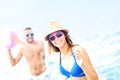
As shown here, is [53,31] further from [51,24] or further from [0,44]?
[0,44]

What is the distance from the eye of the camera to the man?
17.0 feet

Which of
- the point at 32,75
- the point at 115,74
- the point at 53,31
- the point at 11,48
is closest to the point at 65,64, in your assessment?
the point at 53,31

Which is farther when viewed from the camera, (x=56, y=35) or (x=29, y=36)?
(x=29, y=36)

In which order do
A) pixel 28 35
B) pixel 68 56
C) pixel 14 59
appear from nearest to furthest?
pixel 68 56
pixel 28 35
pixel 14 59

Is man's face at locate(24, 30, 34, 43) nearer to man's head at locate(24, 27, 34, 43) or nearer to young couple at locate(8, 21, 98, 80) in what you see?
man's head at locate(24, 27, 34, 43)

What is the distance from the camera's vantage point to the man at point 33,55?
17.0 feet

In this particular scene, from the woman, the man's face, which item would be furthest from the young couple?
the man's face

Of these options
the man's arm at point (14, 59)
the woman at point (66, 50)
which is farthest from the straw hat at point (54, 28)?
the man's arm at point (14, 59)

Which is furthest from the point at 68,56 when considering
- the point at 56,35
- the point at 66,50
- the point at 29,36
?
the point at 29,36

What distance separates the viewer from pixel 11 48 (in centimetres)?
497

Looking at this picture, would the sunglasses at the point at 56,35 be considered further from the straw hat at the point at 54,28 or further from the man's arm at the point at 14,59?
the man's arm at the point at 14,59

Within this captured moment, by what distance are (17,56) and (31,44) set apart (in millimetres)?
446

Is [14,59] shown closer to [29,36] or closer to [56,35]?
[29,36]

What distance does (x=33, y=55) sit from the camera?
17.8 feet
